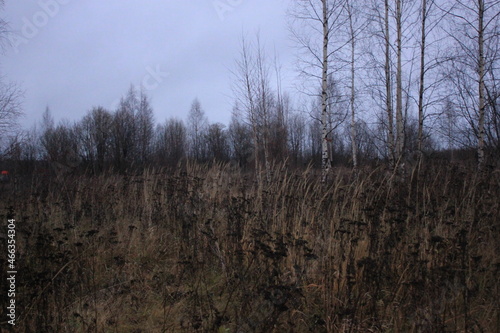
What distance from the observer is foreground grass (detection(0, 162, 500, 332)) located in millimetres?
2602

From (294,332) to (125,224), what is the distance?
12.4ft

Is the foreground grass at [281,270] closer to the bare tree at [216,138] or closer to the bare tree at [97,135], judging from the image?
the bare tree at [97,135]

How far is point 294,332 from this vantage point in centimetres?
254

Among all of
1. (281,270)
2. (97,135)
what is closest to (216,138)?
(97,135)

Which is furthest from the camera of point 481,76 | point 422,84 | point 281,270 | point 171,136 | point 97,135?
point 171,136

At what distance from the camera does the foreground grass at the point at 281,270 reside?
2.60 m

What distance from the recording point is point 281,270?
3.47m

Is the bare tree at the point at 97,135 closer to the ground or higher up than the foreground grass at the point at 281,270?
higher up

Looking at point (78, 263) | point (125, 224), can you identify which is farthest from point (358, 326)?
point (125, 224)

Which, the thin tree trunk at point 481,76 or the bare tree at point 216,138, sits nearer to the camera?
the thin tree trunk at point 481,76

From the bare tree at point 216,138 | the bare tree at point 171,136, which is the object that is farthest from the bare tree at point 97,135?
the bare tree at point 216,138

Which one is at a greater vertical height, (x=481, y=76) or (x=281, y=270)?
(x=481, y=76)

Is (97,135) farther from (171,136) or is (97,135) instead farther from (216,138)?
(216,138)

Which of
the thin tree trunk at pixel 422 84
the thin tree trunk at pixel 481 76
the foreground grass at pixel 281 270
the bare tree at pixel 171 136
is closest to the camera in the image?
the foreground grass at pixel 281 270
